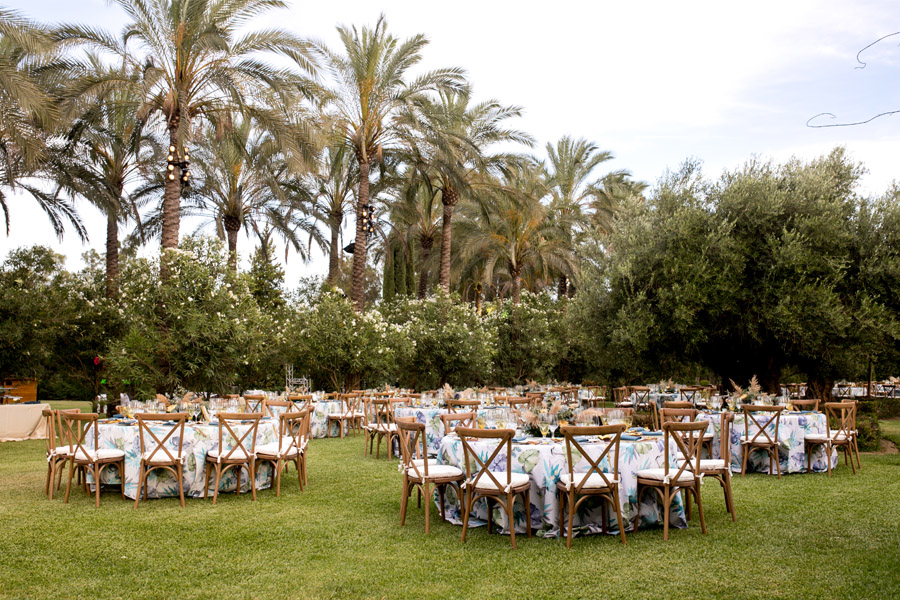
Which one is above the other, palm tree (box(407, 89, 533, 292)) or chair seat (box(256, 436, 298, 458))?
palm tree (box(407, 89, 533, 292))

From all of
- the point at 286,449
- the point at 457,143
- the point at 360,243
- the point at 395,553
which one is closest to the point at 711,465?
the point at 395,553

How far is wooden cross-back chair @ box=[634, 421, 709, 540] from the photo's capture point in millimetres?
5809

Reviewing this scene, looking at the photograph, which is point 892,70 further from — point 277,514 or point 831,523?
point 277,514

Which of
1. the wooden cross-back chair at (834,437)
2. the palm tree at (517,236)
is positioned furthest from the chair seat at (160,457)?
the palm tree at (517,236)

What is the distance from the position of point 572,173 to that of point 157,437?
861 inches

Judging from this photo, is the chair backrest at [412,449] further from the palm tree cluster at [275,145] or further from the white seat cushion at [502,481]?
the palm tree cluster at [275,145]

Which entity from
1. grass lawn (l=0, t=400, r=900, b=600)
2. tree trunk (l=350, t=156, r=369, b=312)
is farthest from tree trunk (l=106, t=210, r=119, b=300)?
grass lawn (l=0, t=400, r=900, b=600)

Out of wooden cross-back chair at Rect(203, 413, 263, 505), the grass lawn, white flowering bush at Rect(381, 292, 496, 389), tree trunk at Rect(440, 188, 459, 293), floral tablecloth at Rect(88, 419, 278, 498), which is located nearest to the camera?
the grass lawn

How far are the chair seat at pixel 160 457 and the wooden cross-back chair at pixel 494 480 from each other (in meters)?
3.39

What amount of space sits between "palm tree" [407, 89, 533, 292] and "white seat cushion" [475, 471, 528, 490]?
42.7 ft

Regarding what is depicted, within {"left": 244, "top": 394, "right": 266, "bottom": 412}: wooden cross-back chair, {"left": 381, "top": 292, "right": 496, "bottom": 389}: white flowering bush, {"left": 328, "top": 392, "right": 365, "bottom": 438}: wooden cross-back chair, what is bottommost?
{"left": 328, "top": 392, "right": 365, "bottom": 438}: wooden cross-back chair

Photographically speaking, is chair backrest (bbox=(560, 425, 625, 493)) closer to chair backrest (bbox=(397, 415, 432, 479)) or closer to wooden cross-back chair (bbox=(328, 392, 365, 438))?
chair backrest (bbox=(397, 415, 432, 479))

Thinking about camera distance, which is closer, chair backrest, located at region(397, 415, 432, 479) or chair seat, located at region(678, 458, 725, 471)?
chair backrest, located at region(397, 415, 432, 479)

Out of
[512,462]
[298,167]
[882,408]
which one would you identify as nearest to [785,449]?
[512,462]
